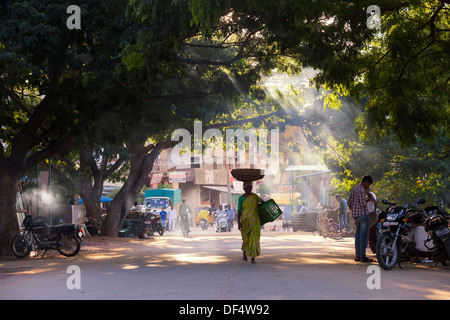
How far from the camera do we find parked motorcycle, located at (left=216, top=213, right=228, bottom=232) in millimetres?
35938

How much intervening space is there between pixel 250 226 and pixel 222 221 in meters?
23.1

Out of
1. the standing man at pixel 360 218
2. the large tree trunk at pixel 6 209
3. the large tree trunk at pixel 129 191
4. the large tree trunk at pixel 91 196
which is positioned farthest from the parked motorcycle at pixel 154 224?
the standing man at pixel 360 218

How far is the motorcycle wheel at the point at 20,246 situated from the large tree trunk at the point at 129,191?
35.0ft

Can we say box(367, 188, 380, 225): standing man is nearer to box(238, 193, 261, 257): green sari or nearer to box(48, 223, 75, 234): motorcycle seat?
box(238, 193, 261, 257): green sari

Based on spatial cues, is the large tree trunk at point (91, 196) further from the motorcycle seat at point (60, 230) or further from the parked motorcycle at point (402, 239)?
the parked motorcycle at point (402, 239)

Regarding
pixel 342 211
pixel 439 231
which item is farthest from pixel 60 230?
pixel 342 211

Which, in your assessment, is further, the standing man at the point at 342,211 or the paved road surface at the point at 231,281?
the standing man at the point at 342,211

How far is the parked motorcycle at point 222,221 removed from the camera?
3594cm

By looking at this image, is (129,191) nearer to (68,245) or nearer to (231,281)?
(68,245)

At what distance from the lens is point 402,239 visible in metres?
12.1

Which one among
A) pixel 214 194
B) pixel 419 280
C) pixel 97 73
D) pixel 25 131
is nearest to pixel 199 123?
pixel 25 131

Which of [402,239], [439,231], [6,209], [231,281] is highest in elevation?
[6,209]

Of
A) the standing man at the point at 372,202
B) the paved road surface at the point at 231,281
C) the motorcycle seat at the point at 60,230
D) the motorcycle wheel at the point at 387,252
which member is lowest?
the paved road surface at the point at 231,281

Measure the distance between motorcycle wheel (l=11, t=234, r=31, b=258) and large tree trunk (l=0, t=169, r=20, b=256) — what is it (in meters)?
0.40
